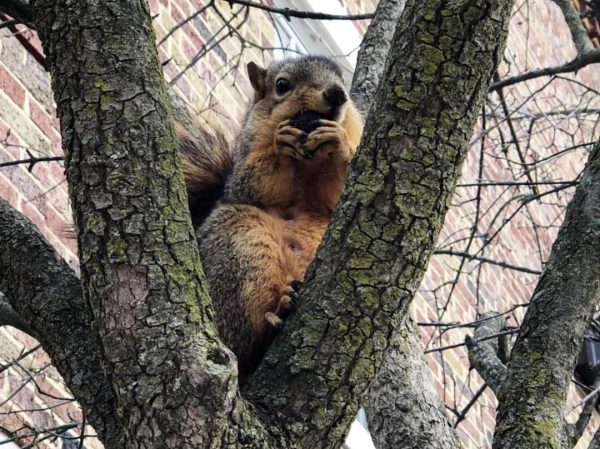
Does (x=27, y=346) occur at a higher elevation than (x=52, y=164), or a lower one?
lower

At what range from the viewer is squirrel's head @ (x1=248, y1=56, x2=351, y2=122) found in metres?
3.71

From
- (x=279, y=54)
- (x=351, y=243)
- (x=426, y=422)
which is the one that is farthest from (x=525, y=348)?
(x=279, y=54)

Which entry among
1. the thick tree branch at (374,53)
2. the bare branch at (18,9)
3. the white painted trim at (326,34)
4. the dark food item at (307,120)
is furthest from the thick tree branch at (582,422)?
the white painted trim at (326,34)

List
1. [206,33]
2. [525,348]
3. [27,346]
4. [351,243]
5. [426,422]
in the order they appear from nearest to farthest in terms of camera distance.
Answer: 1. [351,243]
2. [525,348]
3. [426,422]
4. [27,346]
5. [206,33]

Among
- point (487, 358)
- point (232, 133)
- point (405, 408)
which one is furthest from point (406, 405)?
point (232, 133)

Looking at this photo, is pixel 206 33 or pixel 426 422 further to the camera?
pixel 206 33

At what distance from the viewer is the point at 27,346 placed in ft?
14.4

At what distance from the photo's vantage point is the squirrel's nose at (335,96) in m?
3.69

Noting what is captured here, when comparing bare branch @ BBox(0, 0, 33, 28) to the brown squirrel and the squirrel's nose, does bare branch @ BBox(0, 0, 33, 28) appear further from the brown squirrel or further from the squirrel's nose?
the squirrel's nose

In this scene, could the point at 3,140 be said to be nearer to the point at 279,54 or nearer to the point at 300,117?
the point at 300,117

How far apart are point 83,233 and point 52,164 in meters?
2.75

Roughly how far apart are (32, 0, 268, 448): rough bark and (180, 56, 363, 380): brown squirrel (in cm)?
77

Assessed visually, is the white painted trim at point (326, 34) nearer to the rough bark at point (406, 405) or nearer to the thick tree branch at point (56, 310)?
the rough bark at point (406, 405)

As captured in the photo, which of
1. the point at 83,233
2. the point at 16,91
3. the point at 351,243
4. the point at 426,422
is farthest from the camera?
the point at 16,91
